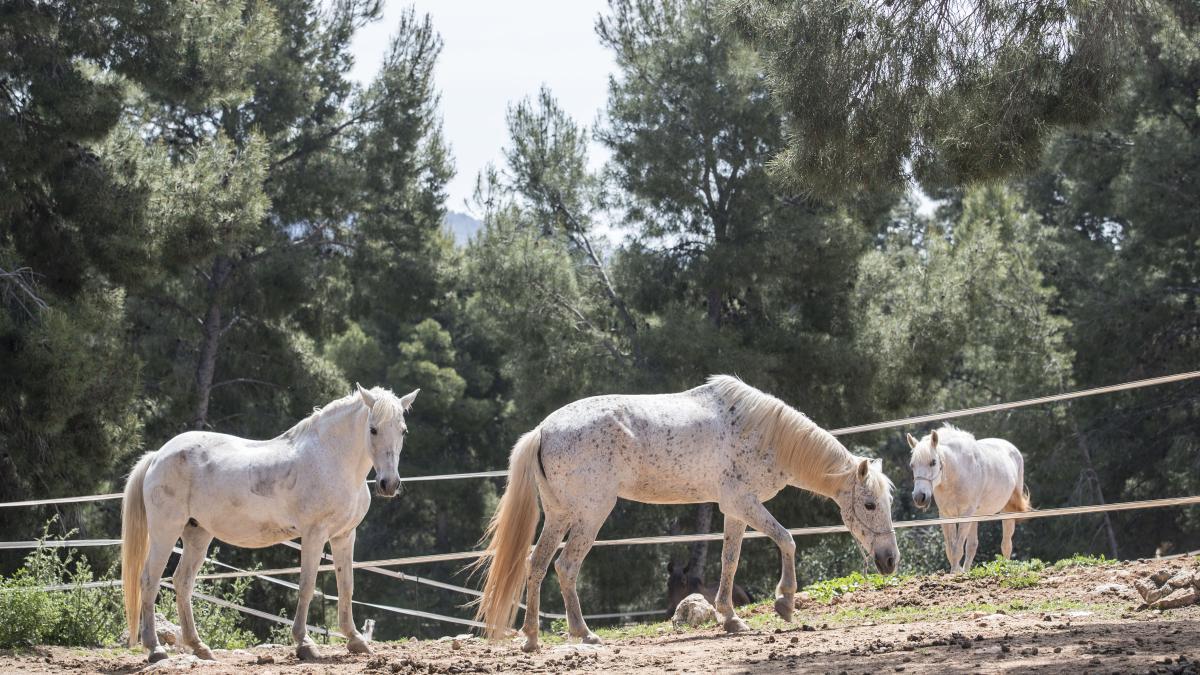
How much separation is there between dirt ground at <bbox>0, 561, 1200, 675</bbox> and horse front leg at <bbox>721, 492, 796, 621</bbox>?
0.16 m

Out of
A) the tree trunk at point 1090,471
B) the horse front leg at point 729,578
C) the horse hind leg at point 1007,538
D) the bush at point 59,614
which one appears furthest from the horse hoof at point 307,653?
the tree trunk at point 1090,471

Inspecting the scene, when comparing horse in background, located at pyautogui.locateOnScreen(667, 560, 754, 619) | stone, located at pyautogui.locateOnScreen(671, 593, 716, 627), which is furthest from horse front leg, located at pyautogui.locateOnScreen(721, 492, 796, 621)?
horse in background, located at pyautogui.locateOnScreen(667, 560, 754, 619)

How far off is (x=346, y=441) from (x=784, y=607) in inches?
118

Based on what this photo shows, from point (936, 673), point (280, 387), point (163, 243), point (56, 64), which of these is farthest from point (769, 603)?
point (280, 387)

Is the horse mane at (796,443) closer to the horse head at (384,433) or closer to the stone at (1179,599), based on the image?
the stone at (1179,599)

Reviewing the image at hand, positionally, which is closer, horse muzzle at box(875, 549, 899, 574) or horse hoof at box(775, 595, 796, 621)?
horse hoof at box(775, 595, 796, 621)

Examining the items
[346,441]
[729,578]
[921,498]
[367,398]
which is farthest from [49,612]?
[921,498]

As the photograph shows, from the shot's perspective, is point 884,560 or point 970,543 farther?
point 970,543

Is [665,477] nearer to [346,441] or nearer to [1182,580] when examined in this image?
[346,441]

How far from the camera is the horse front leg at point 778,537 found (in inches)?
311

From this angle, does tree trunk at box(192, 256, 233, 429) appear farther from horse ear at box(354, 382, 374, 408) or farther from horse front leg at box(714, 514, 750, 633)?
horse front leg at box(714, 514, 750, 633)

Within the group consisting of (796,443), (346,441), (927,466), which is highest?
(346,441)

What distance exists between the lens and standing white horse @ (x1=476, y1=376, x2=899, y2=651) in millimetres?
7910

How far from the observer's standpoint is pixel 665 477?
816 centimetres
